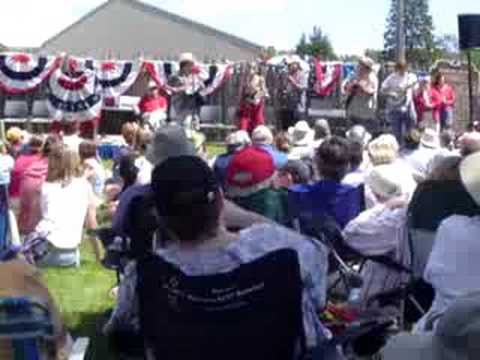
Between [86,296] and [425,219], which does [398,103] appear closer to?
Answer: [86,296]

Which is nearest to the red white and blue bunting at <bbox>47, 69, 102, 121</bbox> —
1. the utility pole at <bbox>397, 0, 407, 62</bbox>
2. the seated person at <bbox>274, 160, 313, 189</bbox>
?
the utility pole at <bbox>397, 0, 407, 62</bbox>

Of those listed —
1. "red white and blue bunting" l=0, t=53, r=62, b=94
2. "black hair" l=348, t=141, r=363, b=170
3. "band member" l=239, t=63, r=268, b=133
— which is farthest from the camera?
"red white and blue bunting" l=0, t=53, r=62, b=94

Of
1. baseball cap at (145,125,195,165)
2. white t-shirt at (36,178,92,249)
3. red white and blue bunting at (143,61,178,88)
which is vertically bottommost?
white t-shirt at (36,178,92,249)

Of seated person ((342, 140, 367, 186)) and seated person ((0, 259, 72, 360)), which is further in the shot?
seated person ((342, 140, 367, 186))

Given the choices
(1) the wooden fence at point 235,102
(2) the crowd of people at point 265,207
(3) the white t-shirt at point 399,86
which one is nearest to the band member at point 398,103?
(3) the white t-shirt at point 399,86

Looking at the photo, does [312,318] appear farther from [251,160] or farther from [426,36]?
[426,36]

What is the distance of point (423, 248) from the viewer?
6066 mm

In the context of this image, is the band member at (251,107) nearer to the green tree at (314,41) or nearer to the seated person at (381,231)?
the seated person at (381,231)

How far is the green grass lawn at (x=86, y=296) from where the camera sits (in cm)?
692

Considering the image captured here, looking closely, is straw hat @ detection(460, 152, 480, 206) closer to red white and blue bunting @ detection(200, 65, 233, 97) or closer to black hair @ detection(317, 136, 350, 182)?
black hair @ detection(317, 136, 350, 182)

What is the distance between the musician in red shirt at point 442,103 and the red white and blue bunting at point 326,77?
4.33 metres

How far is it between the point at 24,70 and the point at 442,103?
28.9 ft

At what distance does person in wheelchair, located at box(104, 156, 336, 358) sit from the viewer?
12.2 ft

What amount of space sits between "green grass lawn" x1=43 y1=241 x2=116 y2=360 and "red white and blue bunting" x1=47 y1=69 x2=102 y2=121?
41.5 feet
